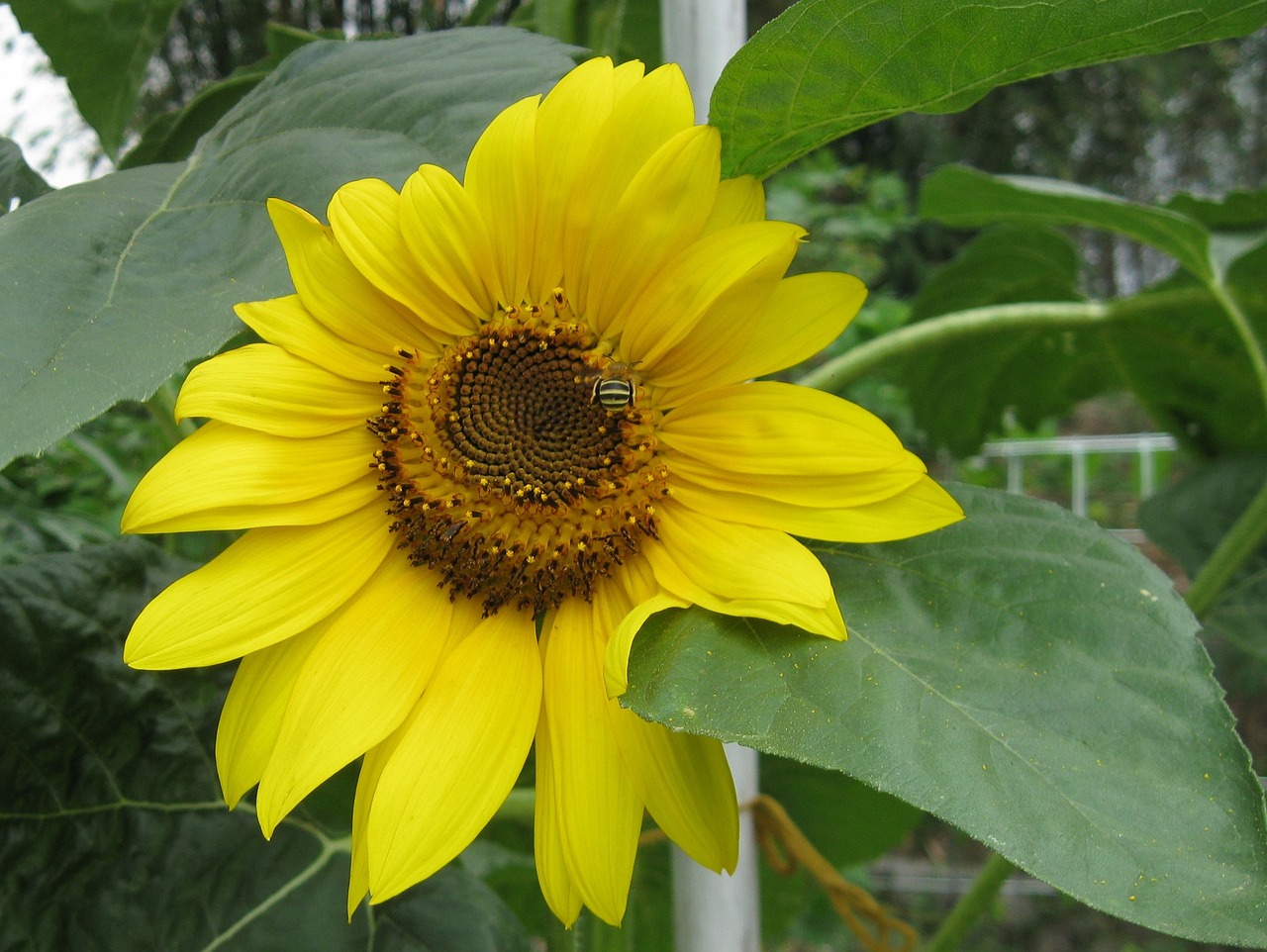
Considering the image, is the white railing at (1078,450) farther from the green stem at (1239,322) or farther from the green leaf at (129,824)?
the green leaf at (129,824)

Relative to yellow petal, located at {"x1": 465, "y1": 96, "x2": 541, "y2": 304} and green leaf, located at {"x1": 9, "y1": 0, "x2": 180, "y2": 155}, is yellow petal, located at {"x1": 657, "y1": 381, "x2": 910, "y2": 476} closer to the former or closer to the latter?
yellow petal, located at {"x1": 465, "y1": 96, "x2": 541, "y2": 304}

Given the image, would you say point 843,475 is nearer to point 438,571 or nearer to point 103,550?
point 438,571

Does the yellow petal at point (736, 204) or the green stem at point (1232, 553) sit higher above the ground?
the yellow petal at point (736, 204)

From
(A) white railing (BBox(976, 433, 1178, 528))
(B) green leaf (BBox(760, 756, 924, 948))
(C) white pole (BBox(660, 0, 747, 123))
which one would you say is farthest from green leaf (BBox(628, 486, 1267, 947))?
(A) white railing (BBox(976, 433, 1178, 528))

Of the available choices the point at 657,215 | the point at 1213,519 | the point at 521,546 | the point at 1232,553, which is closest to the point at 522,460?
the point at 521,546

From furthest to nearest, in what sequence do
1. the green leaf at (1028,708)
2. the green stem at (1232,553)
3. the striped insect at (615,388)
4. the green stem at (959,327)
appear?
the green stem at (1232,553) < the green stem at (959,327) < the striped insect at (615,388) < the green leaf at (1028,708)

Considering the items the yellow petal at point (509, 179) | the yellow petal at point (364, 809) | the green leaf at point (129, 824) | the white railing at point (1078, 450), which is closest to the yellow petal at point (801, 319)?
the yellow petal at point (509, 179)

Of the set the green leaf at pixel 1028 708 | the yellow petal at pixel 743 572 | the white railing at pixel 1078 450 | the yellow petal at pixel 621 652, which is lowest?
the white railing at pixel 1078 450
